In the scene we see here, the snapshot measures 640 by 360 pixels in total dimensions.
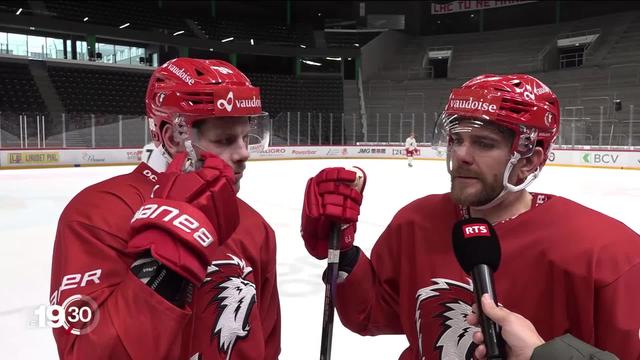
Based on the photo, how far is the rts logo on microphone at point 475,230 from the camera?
1004mm

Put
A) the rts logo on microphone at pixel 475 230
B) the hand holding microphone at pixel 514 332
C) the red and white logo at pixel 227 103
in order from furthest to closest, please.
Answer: the red and white logo at pixel 227 103 < the rts logo on microphone at pixel 475 230 < the hand holding microphone at pixel 514 332

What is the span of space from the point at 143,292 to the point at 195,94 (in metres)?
0.52

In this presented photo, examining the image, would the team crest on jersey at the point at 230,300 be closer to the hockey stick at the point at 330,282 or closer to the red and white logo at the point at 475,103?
the hockey stick at the point at 330,282

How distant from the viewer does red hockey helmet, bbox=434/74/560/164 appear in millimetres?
1273

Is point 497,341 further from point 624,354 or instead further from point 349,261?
point 349,261

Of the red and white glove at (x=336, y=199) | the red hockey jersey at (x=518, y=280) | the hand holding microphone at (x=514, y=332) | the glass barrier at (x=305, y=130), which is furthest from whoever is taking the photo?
the glass barrier at (x=305, y=130)

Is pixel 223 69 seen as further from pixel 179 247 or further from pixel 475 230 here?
pixel 475 230

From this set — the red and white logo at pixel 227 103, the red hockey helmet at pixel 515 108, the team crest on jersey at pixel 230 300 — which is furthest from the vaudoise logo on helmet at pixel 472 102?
the team crest on jersey at pixel 230 300

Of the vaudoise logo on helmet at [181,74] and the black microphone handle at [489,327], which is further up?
the vaudoise logo on helmet at [181,74]

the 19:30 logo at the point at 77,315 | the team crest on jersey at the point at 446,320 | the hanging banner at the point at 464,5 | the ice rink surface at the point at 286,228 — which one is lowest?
the ice rink surface at the point at 286,228

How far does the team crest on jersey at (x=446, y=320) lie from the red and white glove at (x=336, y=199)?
0.28m

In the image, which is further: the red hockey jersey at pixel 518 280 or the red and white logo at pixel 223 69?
the red and white logo at pixel 223 69

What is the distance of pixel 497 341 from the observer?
0.85m

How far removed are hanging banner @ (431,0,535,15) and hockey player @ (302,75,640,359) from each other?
90.3 ft
